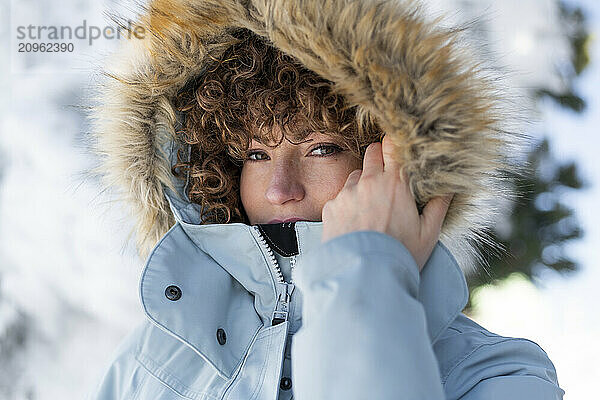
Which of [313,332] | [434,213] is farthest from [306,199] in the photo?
[313,332]

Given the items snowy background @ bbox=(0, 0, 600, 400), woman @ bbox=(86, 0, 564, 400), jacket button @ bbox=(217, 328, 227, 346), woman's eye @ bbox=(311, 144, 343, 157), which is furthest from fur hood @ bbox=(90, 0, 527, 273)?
snowy background @ bbox=(0, 0, 600, 400)

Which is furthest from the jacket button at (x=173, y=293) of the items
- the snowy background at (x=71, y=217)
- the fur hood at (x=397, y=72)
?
the snowy background at (x=71, y=217)

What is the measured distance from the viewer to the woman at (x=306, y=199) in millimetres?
756

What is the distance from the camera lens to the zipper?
1.04m

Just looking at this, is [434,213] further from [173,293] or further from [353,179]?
[173,293]

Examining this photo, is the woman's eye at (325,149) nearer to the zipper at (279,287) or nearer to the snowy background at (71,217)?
the zipper at (279,287)

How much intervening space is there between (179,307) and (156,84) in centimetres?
41

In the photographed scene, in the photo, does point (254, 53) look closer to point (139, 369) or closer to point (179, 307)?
point (179, 307)

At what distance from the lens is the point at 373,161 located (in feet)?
3.11

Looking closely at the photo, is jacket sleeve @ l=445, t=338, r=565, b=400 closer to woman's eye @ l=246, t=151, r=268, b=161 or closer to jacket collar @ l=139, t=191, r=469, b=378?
jacket collar @ l=139, t=191, r=469, b=378

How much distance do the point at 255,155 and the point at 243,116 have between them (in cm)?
7

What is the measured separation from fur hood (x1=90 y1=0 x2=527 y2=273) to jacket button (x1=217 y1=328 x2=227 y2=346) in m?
0.40

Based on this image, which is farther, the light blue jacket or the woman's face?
the woman's face

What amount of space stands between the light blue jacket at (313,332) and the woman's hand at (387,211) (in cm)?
5
